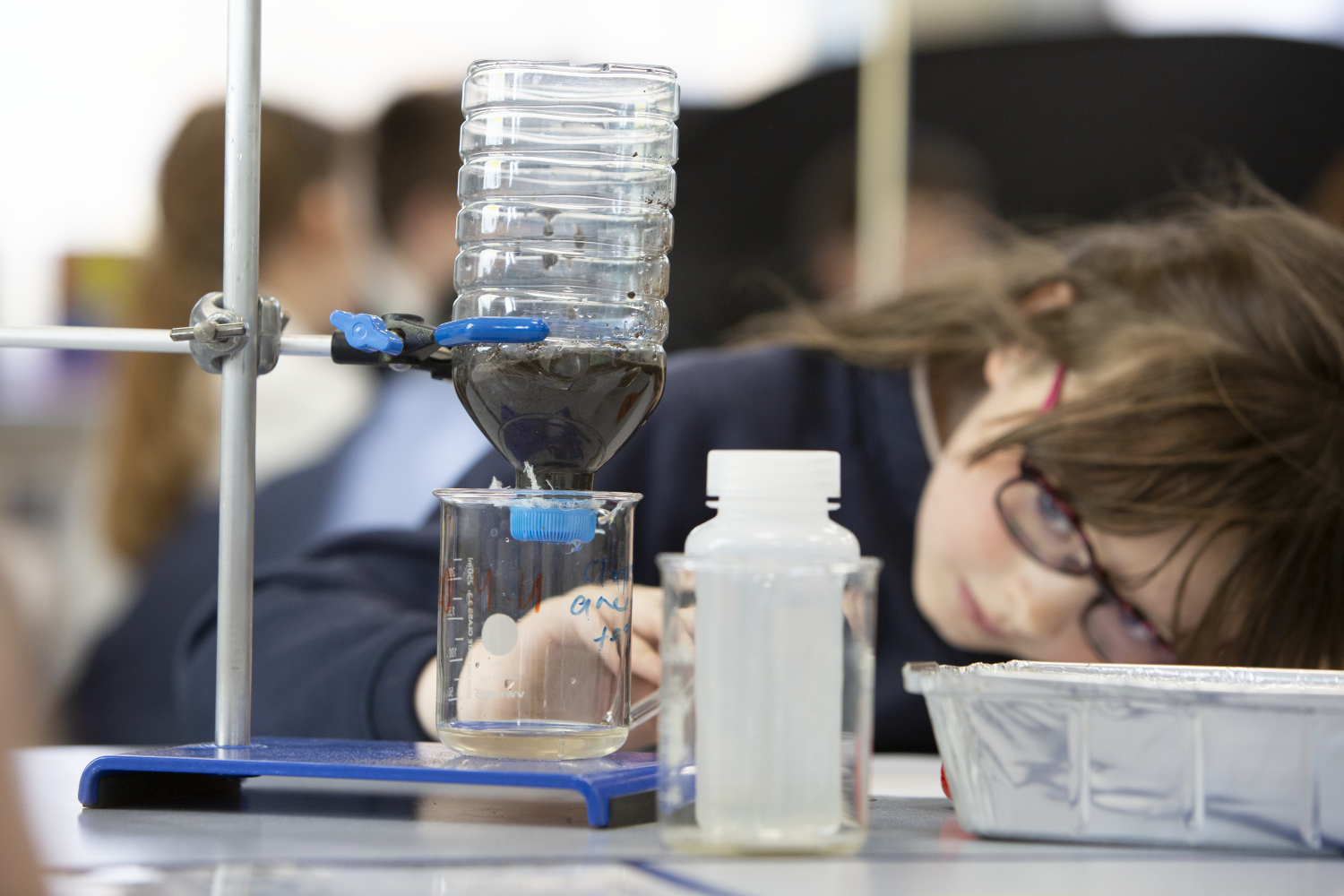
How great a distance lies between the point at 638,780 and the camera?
679 millimetres

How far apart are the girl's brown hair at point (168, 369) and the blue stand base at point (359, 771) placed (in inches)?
73.2

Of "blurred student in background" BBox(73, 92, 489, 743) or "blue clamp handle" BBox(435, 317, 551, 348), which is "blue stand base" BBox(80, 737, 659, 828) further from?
"blurred student in background" BBox(73, 92, 489, 743)

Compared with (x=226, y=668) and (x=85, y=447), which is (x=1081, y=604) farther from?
(x=85, y=447)

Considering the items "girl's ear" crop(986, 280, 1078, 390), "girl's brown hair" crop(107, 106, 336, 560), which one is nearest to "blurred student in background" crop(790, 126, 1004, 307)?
"girl's brown hair" crop(107, 106, 336, 560)

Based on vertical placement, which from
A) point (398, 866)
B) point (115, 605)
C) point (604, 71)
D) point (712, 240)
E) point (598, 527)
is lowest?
point (115, 605)

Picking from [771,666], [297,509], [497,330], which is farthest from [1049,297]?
[297,509]

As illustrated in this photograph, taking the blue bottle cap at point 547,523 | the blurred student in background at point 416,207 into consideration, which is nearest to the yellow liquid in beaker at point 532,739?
the blue bottle cap at point 547,523

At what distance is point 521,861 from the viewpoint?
566 millimetres

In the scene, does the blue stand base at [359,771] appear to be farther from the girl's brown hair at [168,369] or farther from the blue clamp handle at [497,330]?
the girl's brown hair at [168,369]

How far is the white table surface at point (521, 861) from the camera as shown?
52 cm

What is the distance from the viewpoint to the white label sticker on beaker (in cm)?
74

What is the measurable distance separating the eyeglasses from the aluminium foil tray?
615 mm

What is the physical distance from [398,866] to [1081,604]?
857mm

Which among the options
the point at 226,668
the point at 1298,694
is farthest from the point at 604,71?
the point at 1298,694
